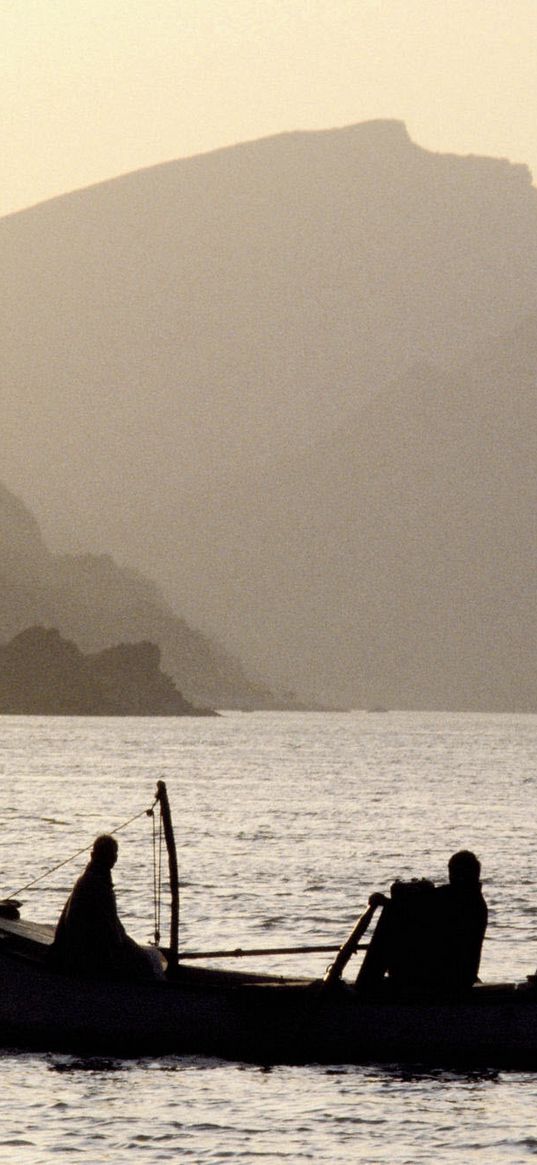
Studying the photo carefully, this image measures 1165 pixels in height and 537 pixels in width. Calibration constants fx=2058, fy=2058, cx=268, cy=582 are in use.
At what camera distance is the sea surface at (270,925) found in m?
24.6

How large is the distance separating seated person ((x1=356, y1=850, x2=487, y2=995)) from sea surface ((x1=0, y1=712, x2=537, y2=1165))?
1403 mm

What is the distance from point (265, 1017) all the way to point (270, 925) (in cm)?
1894

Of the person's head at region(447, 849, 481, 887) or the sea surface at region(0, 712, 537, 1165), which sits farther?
the person's head at region(447, 849, 481, 887)

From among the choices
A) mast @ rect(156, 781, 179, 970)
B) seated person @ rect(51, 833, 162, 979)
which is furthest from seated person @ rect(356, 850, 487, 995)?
seated person @ rect(51, 833, 162, 979)

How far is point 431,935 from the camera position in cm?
2666

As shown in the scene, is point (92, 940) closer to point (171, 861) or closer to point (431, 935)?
point (171, 861)

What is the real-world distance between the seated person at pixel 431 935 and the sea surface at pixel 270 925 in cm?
140

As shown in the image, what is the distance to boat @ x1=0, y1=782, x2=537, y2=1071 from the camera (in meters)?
27.0

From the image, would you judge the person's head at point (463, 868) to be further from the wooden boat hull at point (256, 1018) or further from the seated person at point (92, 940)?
the seated person at point (92, 940)

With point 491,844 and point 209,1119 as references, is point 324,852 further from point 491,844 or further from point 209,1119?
point 209,1119

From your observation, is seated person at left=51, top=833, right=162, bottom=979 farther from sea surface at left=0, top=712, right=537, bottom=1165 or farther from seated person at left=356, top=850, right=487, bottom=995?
seated person at left=356, top=850, right=487, bottom=995

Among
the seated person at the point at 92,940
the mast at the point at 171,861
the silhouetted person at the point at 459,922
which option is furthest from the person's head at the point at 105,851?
the silhouetted person at the point at 459,922

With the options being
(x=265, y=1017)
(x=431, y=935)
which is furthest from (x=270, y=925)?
(x=431, y=935)

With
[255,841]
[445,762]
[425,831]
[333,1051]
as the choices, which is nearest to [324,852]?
[255,841]
